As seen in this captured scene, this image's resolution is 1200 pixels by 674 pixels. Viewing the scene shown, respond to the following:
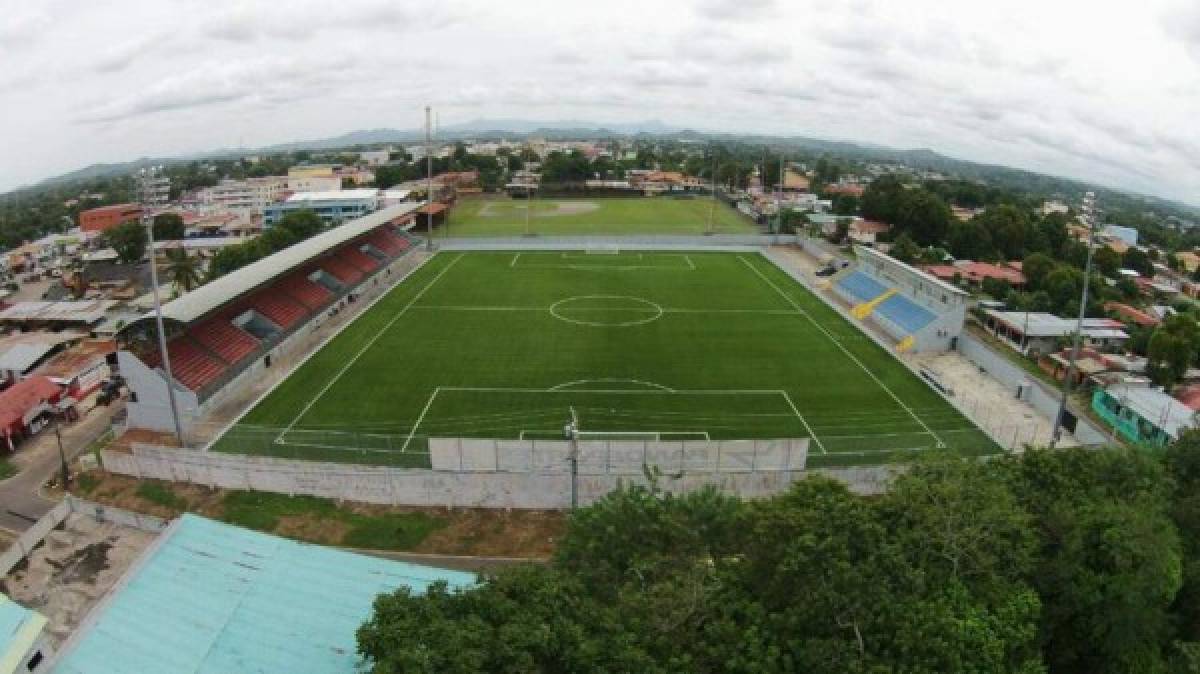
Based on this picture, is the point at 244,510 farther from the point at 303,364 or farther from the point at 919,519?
the point at 919,519

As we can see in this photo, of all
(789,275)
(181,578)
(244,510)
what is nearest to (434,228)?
(789,275)

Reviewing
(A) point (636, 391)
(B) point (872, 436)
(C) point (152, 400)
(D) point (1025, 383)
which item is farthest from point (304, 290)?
(D) point (1025, 383)

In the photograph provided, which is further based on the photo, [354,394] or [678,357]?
[678,357]

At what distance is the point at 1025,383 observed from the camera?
34688 mm

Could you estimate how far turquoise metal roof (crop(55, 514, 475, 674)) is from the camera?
44.4 ft

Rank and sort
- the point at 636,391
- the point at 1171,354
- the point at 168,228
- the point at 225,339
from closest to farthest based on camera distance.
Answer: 1. the point at 636,391
2. the point at 1171,354
3. the point at 225,339
4. the point at 168,228

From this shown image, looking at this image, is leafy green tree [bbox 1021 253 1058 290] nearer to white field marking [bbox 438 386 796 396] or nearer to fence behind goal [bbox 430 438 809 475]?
white field marking [bbox 438 386 796 396]

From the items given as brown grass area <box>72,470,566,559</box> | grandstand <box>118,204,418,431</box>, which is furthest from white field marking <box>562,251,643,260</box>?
brown grass area <box>72,470,566,559</box>

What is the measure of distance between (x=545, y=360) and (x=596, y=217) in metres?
60.1

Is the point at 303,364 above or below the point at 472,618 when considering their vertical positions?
below

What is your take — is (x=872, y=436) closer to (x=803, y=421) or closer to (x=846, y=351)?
(x=803, y=421)

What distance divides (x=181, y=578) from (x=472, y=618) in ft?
24.9

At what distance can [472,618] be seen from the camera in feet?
40.0

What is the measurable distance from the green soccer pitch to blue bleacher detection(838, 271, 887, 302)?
9.54 feet
